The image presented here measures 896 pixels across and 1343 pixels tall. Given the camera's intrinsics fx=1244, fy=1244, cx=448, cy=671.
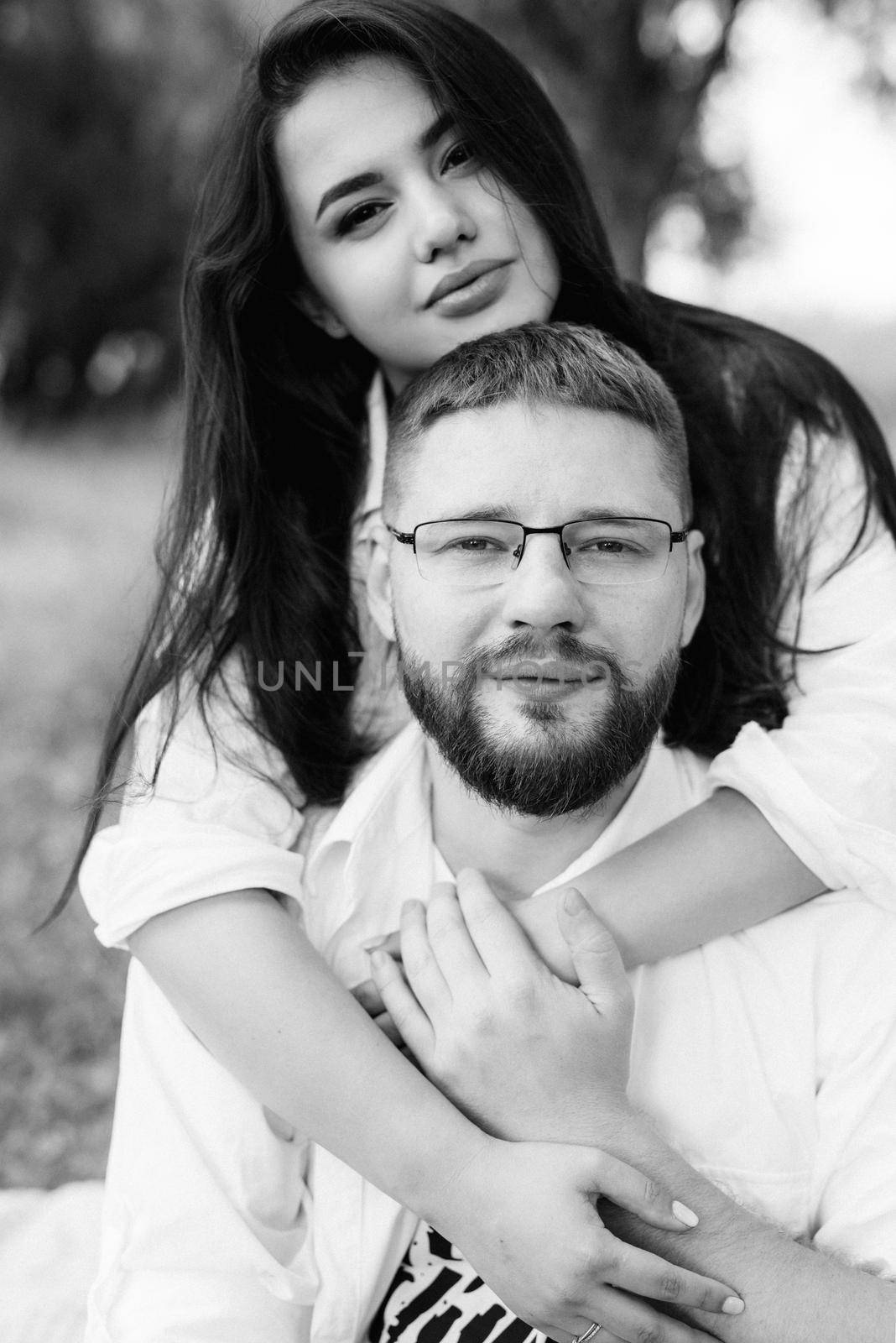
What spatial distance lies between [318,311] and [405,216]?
43 cm

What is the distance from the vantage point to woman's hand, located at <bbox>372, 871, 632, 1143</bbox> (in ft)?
6.27

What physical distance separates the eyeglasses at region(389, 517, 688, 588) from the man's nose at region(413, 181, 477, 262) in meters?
0.72

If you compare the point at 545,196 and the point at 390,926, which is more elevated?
the point at 545,196

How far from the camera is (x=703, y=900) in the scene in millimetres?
2125

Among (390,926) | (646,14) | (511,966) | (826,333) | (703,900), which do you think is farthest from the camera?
(826,333)

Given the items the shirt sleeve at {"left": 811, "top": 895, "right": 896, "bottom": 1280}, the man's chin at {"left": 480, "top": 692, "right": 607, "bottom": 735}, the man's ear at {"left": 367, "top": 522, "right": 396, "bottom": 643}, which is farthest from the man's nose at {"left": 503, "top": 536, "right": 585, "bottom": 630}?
the shirt sleeve at {"left": 811, "top": 895, "right": 896, "bottom": 1280}

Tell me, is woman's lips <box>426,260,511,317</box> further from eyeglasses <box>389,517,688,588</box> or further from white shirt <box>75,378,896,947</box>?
eyeglasses <box>389,517,688,588</box>

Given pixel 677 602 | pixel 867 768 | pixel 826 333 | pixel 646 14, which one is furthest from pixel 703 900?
pixel 826 333

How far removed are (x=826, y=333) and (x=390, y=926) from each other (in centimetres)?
1039

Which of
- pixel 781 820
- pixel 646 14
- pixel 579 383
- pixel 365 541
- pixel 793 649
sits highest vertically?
pixel 646 14

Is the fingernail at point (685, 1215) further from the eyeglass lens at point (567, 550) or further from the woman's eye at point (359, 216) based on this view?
the woman's eye at point (359, 216)

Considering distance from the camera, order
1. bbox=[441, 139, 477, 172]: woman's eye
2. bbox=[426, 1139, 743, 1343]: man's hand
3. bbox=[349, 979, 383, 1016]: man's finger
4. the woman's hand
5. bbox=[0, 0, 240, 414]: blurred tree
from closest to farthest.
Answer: bbox=[426, 1139, 743, 1343]: man's hand
the woman's hand
bbox=[349, 979, 383, 1016]: man's finger
bbox=[441, 139, 477, 172]: woman's eye
bbox=[0, 0, 240, 414]: blurred tree

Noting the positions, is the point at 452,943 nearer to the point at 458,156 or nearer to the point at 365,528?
the point at 365,528

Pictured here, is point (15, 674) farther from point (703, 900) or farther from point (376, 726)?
point (703, 900)
